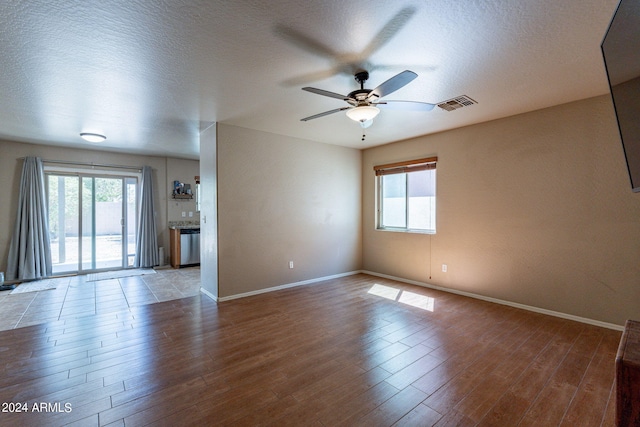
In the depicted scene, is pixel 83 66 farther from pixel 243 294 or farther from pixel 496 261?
pixel 496 261

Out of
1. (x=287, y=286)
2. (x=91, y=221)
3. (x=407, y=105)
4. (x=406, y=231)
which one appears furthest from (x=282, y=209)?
(x=91, y=221)

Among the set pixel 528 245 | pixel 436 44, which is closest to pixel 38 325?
pixel 436 44

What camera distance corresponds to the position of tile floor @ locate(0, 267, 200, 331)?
3584 millimetres

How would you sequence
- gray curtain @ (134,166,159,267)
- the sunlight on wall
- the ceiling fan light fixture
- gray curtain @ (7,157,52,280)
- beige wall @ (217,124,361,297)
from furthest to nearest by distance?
1. gray curtain @ (134,166,159,267)
2. gray curtain @ (7,157,52,280)
3. beige wall @ (217,124,361,297)
4. the sunlight on wall
5. the ceiling fan light fixture

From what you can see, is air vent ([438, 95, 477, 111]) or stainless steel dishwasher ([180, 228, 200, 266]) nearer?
air vent ([438, 95, 477, 111])

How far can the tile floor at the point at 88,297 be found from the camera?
358 cm

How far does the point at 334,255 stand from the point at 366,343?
2.73m

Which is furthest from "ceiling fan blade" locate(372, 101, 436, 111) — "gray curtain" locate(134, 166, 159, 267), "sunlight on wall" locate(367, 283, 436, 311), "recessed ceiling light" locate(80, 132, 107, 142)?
"gray curtain" locate(134, 166, 159, 267)

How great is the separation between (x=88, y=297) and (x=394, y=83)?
505cm

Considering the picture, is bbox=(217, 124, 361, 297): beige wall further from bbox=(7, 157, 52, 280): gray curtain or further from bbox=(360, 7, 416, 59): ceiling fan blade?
bbox=(7, 157, 52, 280): gray curtain

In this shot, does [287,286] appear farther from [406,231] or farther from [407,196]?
[407,196]

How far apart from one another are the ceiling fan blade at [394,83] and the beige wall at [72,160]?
5773mm

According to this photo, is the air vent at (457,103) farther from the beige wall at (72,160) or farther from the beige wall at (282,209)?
the beige wall at (72,160)

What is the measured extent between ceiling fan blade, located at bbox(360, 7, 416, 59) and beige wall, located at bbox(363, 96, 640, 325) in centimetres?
195
